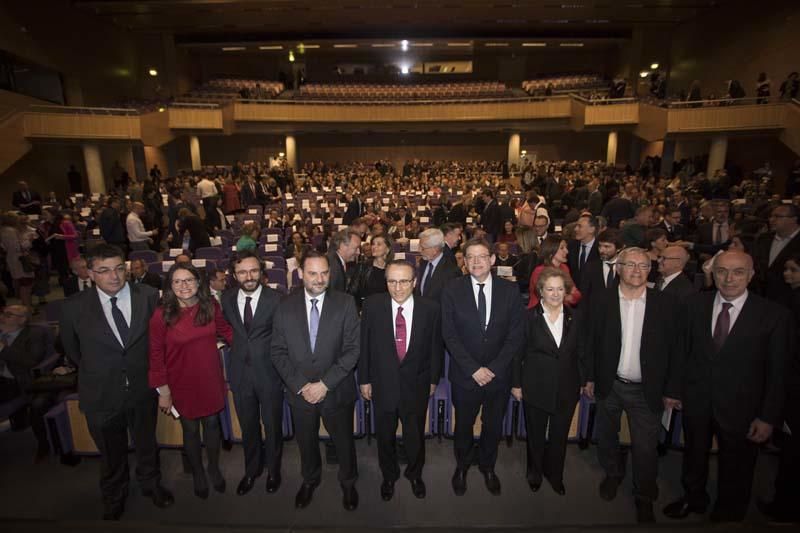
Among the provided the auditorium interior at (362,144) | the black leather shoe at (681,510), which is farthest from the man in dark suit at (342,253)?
the black leather shoe at (681,510)

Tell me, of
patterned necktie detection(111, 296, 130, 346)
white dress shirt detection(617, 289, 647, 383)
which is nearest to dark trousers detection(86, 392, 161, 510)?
patterned necktie detection(111, 296, 130, 346)

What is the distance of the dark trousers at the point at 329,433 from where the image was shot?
2885mm

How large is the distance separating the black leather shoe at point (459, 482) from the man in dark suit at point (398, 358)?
0.83ft

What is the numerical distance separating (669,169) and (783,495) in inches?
643

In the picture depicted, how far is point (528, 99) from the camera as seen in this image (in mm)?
20078

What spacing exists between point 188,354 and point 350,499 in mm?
1474

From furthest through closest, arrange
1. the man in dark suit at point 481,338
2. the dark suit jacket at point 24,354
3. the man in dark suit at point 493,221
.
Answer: the man in dark suit at point 493,221, the dark suit jacket at point 24,354, the man in dark suit at point 481,338

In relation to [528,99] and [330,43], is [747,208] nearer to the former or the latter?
[528,99]

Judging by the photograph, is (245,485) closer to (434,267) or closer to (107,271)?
(107,271)

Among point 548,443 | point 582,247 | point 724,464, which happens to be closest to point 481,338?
point 548,443

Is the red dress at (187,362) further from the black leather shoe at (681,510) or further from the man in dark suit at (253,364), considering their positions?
the black leather shoe at (681,510)

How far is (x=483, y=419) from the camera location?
10.1 ft

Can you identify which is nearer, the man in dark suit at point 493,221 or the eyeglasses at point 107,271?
the eyeglasses at point 107,271

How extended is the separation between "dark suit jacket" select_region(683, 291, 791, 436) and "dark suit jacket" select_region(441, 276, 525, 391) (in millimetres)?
1039
